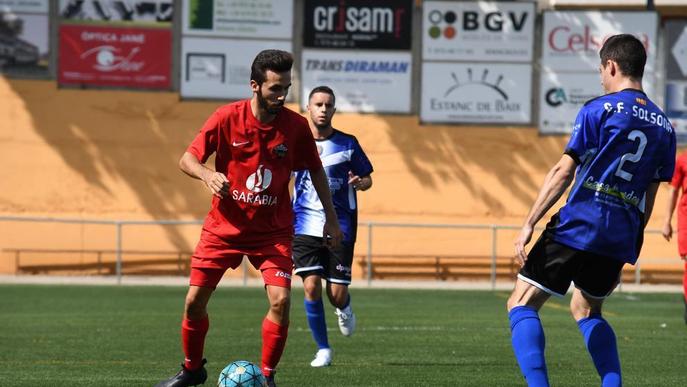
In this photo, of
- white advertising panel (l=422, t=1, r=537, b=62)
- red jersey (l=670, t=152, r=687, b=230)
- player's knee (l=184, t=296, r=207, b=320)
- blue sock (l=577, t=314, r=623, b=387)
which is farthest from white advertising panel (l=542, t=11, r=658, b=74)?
blue sock (l=577, t=314, r=623, b=387)

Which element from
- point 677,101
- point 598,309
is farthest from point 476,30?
point 598,309

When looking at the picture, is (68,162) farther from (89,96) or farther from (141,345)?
(141,345)

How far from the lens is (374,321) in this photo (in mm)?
14609

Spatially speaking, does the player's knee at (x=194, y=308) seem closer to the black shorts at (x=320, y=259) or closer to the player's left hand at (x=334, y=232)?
the player's left hand at (x=334, y=232)

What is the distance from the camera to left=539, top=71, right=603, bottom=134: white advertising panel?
25797mm

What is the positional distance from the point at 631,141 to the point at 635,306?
450 inches

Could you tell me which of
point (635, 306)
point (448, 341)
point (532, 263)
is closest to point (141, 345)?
point (448, 341)

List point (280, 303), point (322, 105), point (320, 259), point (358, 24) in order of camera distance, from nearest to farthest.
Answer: point (280, 303) < point (322, 105) < point (320, 259) < point (358, 24)

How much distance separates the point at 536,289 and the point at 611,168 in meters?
0.76

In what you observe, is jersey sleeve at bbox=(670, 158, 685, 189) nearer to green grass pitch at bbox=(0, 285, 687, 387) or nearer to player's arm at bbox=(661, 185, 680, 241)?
player's arm at bbox=(661, 185, 680, 241)

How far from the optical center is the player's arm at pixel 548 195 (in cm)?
671

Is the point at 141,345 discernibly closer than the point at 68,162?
Yes

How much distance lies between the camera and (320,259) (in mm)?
10914

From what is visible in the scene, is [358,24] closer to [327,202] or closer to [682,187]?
[682,187]
